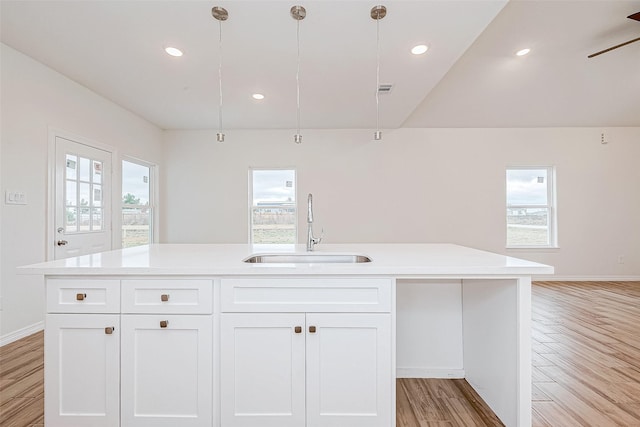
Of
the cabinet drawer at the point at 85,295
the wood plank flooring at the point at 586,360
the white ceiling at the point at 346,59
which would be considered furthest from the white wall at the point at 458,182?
the cabinet drawer at the point at 85,295

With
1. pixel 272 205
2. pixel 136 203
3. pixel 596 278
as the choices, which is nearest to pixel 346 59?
pixel 272 205

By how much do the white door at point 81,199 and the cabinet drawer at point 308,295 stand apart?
8.96 ft

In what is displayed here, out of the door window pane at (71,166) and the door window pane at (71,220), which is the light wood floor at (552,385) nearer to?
the door window pane at (71,220)

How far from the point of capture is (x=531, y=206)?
17.2 feet

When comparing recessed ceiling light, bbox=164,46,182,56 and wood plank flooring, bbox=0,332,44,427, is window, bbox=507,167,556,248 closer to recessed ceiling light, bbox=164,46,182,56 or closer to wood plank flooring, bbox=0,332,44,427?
recessed ceiling light, bbox=164,46,182,56

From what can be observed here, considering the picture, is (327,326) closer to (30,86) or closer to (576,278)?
(30,86)

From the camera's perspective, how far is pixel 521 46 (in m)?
3.56

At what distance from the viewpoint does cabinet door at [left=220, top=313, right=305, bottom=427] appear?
4.79 feet

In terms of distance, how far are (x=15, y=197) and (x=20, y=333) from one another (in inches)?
46.5

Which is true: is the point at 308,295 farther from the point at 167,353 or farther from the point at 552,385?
the point at 552,385

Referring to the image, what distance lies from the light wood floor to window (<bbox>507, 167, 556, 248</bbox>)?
6.84 ft

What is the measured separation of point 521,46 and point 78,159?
502cm

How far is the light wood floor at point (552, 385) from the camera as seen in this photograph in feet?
5.64

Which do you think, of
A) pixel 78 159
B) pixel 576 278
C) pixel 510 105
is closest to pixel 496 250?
pixel 576 278
